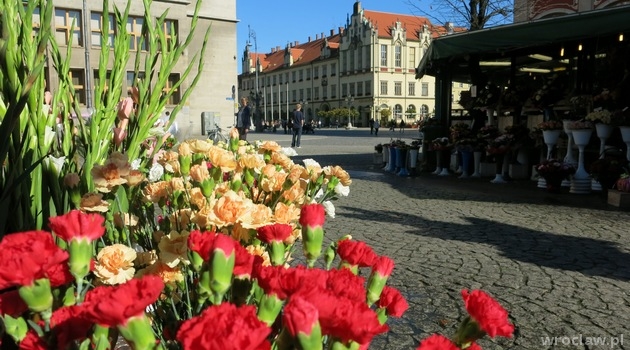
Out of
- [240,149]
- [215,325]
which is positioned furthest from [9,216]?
[215,325]

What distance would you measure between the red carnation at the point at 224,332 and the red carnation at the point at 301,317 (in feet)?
0.13

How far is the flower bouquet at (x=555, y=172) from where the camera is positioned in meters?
7.74

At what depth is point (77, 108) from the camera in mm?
1716

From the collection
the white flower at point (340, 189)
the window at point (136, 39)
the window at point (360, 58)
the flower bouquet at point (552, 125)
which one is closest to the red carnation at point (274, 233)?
the white flower at point (340, 189)

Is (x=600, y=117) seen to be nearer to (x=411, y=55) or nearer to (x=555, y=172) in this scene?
(x=555, y=172)

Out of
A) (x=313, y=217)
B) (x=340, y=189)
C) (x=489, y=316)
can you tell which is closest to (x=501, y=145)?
(x=340, y=189)

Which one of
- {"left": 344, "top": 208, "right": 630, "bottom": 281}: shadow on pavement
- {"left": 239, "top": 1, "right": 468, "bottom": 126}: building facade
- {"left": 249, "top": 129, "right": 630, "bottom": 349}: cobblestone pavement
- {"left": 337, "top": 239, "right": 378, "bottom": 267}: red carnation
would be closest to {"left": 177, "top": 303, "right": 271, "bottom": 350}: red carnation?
{"left": 337, "top": 239, "right": 378, "bottom": 267}: red carnation

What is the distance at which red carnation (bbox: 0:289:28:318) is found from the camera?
2.60ft

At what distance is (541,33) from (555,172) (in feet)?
6.77

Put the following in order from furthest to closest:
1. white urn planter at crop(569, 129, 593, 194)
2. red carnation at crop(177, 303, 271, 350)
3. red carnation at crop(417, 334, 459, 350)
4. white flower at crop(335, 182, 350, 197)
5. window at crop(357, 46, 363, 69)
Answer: window at crop(357, 46, 363, 69), white urn planter at crop(569, 129, 593, 194), white flower at crop(335, 182, 350, 197), red carnation at crop(417, 334, 459, 350), red carnation at crop(177, 303, 271, 350)

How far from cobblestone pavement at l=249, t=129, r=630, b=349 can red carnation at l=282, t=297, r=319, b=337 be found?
2.15 meters

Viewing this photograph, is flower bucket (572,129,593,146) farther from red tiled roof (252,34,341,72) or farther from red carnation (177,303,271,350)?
red tiled roof (252,34,341,72)

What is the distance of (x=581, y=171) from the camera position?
311 inches

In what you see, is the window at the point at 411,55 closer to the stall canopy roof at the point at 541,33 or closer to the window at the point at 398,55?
the window at the point at 398,55
